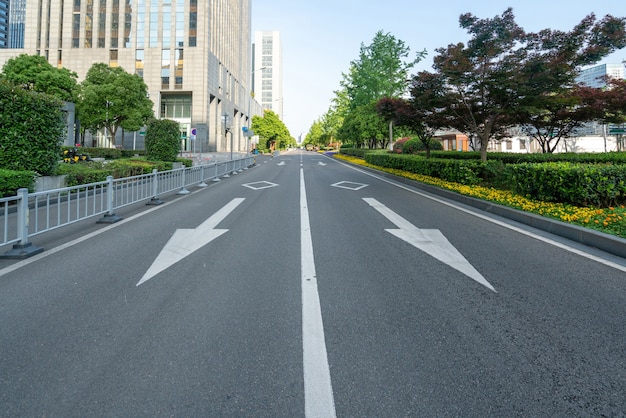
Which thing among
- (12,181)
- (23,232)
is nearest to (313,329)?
(23,232)

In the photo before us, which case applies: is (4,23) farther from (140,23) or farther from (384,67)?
(384,67)

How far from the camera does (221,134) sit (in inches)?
2514

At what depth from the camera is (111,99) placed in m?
40.3

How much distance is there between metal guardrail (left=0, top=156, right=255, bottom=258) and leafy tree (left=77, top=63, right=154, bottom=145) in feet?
103

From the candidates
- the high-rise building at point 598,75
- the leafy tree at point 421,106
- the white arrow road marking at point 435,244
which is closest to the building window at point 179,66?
the leafy tree at point 421,106

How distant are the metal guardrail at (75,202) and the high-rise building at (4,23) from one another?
207 meters

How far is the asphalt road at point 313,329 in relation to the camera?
2.06 meters

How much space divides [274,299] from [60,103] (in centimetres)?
1179

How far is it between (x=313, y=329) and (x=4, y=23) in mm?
228605

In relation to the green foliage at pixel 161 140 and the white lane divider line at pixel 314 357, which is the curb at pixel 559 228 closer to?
the white lane divider line at pixel 314 357

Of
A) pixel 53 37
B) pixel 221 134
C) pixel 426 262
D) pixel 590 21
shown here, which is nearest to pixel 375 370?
pixel 426 262

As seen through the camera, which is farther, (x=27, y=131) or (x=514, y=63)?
(x=514, y=63)

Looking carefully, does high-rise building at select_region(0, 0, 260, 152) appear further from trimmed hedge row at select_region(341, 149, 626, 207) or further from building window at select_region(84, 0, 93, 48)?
trimmed hedge row at select_region(341, 149, 626, 207)

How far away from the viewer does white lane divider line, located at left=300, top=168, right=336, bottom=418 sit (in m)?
2.00
